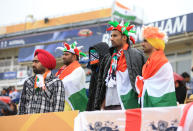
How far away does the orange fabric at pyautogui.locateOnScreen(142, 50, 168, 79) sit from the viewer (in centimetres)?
532

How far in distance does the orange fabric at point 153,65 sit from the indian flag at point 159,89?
36mm

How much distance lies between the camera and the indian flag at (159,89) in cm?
513

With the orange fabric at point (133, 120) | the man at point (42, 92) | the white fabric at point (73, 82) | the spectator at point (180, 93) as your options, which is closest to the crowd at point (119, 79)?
the man at point (42, 92)

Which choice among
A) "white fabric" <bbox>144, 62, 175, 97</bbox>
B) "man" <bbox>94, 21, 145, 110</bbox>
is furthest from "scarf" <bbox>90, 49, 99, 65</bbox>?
"white fabric" <bbox>144, 62, 175, 97</bbox>

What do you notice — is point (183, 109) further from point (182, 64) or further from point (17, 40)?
point (17, 40)

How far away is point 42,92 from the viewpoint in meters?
6.00

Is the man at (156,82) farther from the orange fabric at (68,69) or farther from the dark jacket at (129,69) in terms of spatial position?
the orange fabric at (68,69)

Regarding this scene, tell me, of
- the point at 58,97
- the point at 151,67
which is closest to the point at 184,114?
the point at 151,67

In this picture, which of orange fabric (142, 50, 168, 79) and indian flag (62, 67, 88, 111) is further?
indian flag (62, 67, 88, 111)

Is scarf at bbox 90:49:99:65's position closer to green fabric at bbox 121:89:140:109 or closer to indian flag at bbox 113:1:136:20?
green fabric at bbox 121:89:140:109

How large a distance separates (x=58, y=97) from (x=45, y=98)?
19cm

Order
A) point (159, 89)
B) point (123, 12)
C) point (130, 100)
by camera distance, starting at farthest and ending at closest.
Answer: point (123, 12), point (130, 100), point (159, 89)

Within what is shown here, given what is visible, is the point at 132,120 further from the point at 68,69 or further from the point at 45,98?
the point at 68,69

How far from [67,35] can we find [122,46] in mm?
33468
